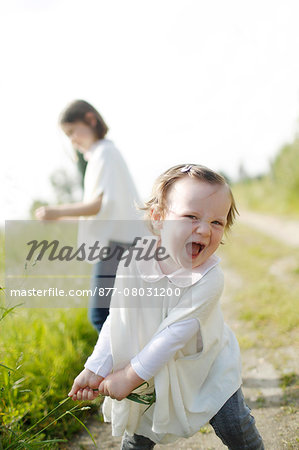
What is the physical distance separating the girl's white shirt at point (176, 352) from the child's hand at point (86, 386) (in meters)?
0.09

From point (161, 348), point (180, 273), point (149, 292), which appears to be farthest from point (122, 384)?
point (180, 273)

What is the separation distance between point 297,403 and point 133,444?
1.00 m

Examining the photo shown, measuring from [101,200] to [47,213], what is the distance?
13.4 inches

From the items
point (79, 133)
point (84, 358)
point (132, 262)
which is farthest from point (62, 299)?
point (132, 262)

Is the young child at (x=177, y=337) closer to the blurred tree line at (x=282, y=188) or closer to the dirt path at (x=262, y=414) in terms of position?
the dirt path at (x=262, y=414)

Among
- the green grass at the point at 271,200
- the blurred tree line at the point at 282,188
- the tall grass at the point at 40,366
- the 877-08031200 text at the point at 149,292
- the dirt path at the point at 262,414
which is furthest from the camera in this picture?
the green grass at the point at 271,200

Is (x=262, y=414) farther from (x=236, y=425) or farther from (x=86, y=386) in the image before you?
(x=86, y=386)

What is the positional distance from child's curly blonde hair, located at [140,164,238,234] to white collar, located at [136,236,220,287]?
0.69 ft

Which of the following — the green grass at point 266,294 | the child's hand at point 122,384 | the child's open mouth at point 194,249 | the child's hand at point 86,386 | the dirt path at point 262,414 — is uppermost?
the child's open mouth at point 194,249

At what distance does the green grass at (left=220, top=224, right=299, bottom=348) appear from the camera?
2947 mm

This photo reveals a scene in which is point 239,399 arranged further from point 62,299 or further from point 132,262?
point 62,299

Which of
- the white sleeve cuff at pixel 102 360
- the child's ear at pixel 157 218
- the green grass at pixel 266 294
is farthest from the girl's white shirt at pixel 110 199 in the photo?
the green grass at pixel 266 294

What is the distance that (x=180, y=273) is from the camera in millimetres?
1465

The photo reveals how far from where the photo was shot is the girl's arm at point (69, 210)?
2128 mm
